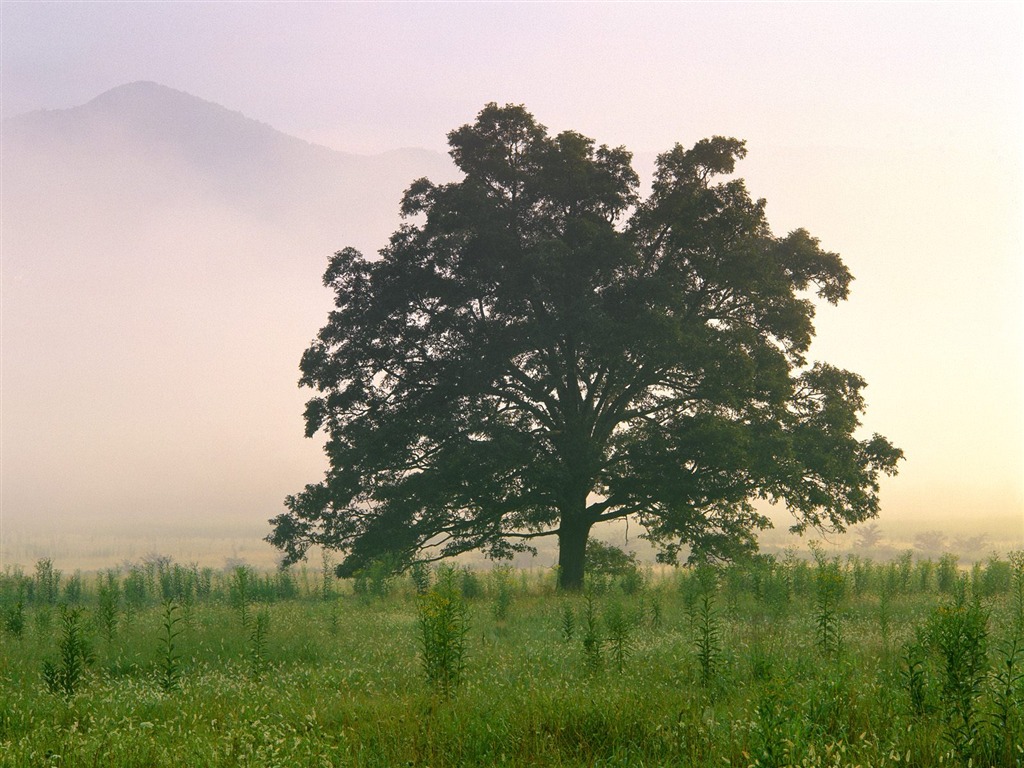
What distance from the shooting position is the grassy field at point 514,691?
23.5 ft

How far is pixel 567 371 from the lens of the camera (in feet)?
80.6

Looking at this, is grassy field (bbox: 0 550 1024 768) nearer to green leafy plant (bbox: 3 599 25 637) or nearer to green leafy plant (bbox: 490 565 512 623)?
green leafy plant (bbox: 3 599 25 637)

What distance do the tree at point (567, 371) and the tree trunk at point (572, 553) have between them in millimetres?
Result: 66

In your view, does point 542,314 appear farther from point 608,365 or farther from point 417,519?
point 417,519

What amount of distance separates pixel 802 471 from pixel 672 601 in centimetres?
578

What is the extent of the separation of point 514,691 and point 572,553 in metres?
15.7

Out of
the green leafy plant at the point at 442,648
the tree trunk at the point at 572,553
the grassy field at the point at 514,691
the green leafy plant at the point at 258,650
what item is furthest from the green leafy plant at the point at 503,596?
the green leafy plant at the point at 442,648

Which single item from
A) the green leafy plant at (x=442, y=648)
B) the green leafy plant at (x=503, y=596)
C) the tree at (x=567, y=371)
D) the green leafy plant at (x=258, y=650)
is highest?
the tree at (x=567, y=371)

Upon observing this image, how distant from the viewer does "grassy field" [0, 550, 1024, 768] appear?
23.5 feet

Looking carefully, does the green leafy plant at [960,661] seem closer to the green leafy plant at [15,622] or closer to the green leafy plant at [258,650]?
the green leafy plant at [258,650]

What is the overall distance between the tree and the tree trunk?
0.07 metres

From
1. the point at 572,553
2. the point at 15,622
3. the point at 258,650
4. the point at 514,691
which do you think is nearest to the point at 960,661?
the point at 514,691

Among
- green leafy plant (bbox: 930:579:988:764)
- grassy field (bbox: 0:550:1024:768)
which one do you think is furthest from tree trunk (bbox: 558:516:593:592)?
green leafy plant (bbox: 930:579:988:764)

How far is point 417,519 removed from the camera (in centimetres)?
2427
